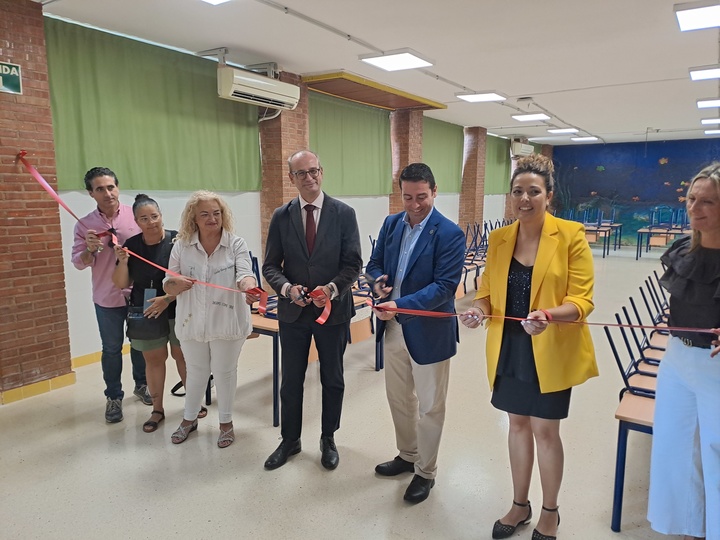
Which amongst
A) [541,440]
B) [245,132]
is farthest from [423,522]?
[245,132]

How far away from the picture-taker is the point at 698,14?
376 centimetres

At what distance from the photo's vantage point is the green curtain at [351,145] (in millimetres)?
6859

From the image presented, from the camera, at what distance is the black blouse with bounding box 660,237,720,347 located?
5.58 ft

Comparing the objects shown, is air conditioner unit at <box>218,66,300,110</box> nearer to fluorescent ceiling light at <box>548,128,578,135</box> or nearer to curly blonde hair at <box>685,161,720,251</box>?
curly blonde hair at <box>685,161,720,251</box>

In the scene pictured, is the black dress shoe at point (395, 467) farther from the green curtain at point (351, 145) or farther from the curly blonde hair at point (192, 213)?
the green curtain at point (351, 145)

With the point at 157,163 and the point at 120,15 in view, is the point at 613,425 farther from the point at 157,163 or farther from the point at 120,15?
the point at 120,15

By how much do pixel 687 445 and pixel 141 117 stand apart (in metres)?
4.83

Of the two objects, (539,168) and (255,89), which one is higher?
(255,89)

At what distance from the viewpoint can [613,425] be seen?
3.23m

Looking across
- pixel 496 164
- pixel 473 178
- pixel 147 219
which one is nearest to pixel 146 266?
pixel 147 219

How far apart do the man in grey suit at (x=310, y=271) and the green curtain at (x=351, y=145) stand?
4.38m

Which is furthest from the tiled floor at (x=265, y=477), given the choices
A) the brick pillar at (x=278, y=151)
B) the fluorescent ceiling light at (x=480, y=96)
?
the fluorescent ceiling light at (x=480, y=96)

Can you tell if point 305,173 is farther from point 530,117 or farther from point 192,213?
point 530,117

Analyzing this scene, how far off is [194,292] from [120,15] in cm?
267
